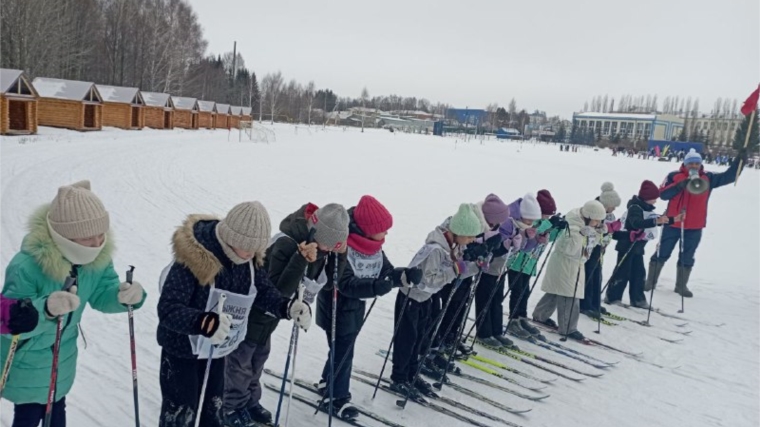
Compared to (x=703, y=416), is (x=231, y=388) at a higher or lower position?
higher

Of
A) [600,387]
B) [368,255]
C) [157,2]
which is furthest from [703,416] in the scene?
[157,2]

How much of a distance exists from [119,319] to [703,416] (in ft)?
18.8

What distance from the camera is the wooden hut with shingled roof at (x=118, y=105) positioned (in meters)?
33.2

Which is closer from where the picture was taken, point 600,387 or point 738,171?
point 600,387

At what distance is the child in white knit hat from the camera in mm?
2479

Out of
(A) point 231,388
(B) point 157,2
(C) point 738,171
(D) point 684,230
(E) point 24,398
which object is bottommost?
(A) point 231,388

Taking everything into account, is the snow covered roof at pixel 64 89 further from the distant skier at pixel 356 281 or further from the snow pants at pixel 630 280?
the distant skier at pixel 356 281

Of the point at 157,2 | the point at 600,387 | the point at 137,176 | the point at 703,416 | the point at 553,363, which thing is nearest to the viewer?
the point at 703,416

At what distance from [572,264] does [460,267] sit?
2170 millimetres

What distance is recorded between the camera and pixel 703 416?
15.8 ft

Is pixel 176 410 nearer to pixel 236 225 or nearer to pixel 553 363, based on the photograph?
pixel 236 225

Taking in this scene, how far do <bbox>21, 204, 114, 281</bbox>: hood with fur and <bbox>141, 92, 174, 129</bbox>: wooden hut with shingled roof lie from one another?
3783cm

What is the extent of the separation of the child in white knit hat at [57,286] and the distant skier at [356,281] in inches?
61.4

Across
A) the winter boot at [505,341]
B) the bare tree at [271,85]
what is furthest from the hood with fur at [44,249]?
the bare tree at [271,85]
